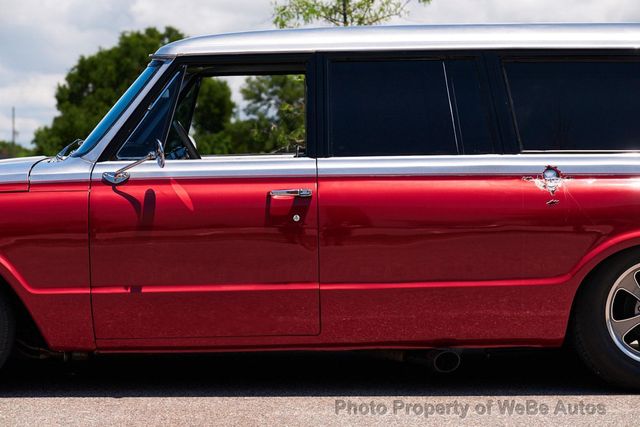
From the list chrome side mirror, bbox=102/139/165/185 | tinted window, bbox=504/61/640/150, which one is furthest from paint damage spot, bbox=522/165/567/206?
chrome side mirror, bbox=102/139/165/185

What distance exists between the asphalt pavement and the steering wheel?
1.29m

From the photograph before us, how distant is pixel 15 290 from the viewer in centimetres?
489

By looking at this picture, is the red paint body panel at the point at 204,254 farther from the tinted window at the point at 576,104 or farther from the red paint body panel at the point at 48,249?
the tinted window at the point at 576,104

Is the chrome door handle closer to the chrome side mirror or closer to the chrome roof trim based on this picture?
the chrome side mirror

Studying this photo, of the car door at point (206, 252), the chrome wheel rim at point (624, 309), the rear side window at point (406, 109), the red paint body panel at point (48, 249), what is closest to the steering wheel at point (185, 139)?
the car door at point (206, 252)

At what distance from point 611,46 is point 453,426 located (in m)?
2.20

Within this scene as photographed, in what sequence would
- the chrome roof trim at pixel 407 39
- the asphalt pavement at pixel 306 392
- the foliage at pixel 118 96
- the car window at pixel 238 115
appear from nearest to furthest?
the asphalt pavement at pixel 306 392 < the chrome roof trim at pixel 407 39 < the car window at pixel 238 115 < the foliage at pixel 118 96

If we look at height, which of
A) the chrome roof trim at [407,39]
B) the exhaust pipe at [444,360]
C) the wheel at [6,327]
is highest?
the chrome roof trim at [407,39]

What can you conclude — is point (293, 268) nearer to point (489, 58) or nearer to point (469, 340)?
point (469, 340)

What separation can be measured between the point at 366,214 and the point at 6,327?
196 centimetres

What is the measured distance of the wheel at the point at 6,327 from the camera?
498 cm

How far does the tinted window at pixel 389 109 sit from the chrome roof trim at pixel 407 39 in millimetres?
114

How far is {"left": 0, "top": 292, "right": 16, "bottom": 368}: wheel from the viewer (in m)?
4.98

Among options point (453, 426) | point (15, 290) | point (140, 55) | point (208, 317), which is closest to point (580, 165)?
point (453, 426)
